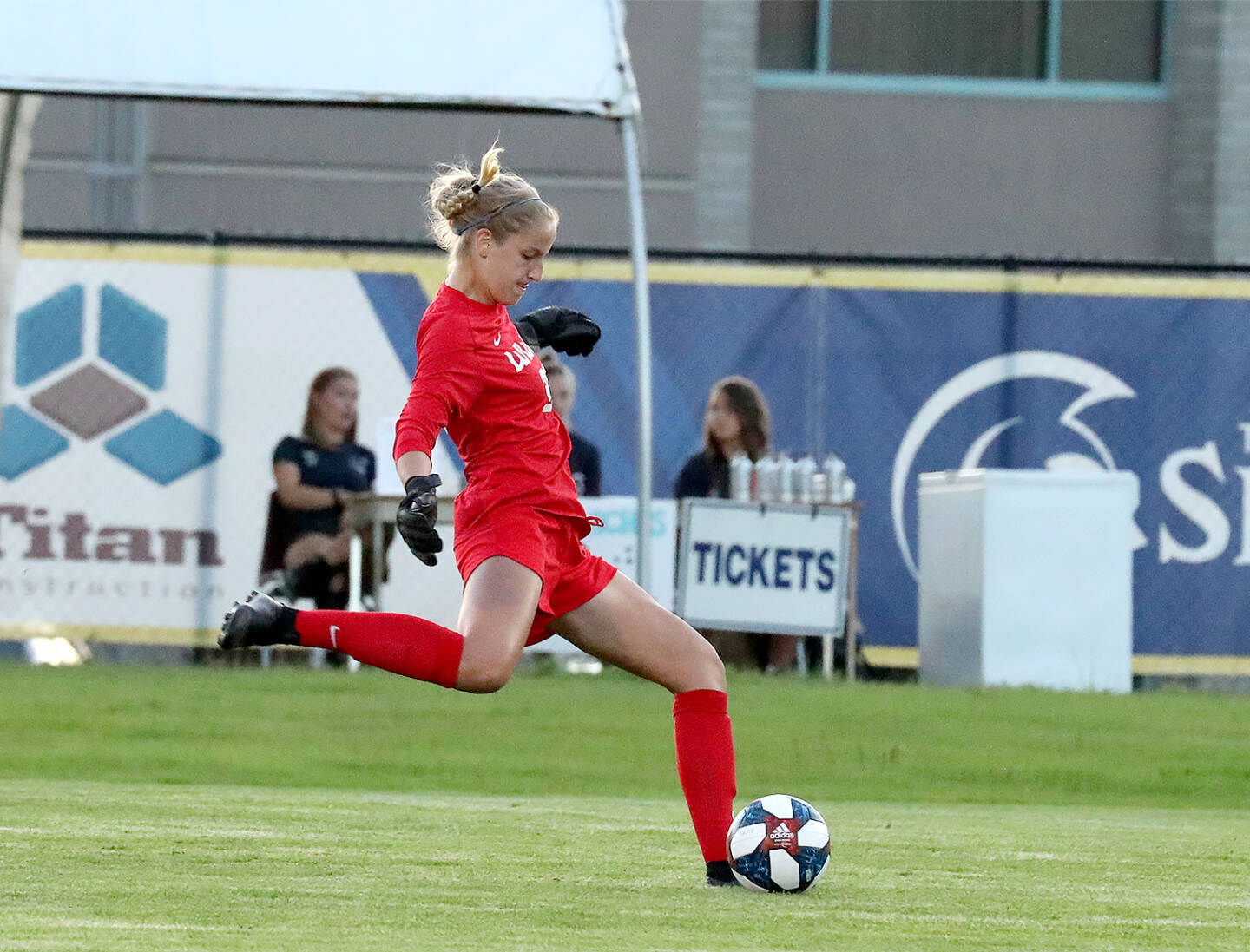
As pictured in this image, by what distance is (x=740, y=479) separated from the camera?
13.1 m

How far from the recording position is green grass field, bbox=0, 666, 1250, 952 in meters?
4.57

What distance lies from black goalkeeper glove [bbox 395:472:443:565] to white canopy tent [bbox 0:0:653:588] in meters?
6.27

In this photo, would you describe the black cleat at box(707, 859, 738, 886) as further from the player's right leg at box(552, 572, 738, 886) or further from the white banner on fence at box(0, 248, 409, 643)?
the white banner on fence at box(0, 248, 409, 643)

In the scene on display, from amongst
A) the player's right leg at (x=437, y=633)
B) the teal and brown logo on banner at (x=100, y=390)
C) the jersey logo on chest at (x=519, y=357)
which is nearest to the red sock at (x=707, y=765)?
the player's right leg at (x=437, y=633)

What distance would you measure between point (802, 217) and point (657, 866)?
14.6 metres

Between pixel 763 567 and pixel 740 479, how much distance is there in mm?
610

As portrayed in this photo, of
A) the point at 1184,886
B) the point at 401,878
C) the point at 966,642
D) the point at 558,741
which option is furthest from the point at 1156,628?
the point at 401,878

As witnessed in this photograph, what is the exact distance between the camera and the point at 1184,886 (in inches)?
215

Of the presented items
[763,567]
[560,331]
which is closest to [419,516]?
[560,331]

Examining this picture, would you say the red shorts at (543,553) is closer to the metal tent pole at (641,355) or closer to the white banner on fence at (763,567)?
the metal tent pole at (641,355)

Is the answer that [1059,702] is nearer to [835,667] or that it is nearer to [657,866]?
[835,667]

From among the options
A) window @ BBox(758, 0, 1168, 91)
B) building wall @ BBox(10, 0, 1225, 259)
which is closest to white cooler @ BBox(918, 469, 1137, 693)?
building wall @ BBox(10, 0, 1225, 259)

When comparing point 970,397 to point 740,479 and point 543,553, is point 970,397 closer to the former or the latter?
point 740,479

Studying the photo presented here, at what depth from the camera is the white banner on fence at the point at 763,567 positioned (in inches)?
503
